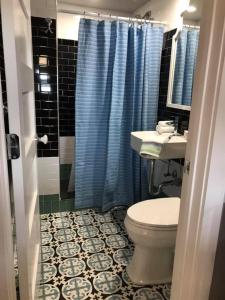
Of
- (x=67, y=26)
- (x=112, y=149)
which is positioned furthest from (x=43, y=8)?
(x=112, y=149)

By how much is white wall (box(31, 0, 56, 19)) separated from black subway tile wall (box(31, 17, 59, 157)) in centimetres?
4

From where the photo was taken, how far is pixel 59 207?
252cm

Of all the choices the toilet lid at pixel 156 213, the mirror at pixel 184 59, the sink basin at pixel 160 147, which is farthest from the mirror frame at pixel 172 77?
the toilet lid at pixel 156 213

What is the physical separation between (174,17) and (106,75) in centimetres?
79

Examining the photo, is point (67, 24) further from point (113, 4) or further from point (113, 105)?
point (113, 105)

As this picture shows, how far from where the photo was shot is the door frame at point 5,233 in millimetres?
819

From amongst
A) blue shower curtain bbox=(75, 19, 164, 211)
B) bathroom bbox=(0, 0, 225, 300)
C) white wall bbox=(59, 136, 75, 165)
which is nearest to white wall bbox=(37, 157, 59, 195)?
bathroom bbox=(0, 0, 225, 300)

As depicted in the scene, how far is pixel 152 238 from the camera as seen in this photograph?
4.98 feet

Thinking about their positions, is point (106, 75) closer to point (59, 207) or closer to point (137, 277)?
point (59, 207)

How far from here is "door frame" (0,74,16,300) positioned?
0.82m

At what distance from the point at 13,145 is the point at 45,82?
148cm

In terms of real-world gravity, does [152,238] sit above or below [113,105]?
below

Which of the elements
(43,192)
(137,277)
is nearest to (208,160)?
(137,277)

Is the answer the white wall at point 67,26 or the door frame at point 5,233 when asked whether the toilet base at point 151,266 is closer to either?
the door frame at point 5,233
